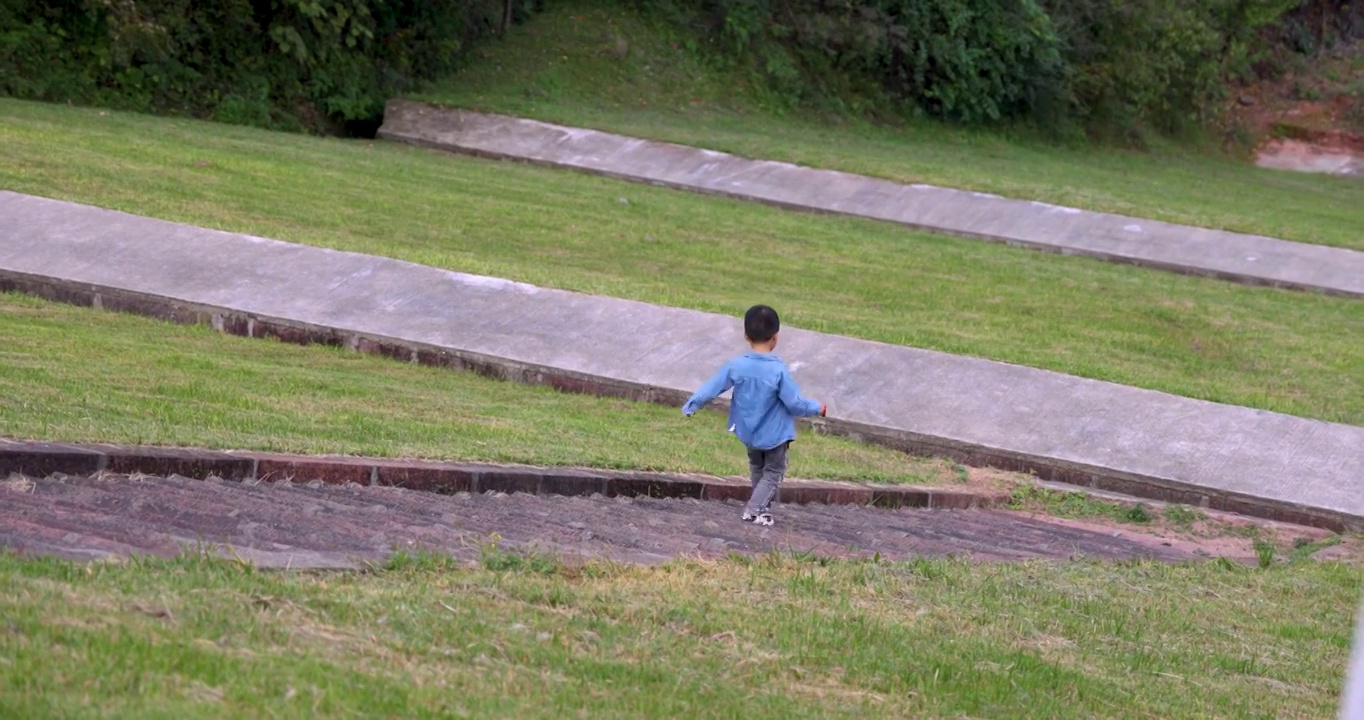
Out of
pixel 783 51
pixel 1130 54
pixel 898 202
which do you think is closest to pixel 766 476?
pixel 898 202

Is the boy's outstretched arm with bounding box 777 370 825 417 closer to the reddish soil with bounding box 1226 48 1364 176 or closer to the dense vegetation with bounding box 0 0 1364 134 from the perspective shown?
the dense vegetation with bounding box 0 0 1364 134

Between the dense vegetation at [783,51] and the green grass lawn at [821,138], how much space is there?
27.9 inches

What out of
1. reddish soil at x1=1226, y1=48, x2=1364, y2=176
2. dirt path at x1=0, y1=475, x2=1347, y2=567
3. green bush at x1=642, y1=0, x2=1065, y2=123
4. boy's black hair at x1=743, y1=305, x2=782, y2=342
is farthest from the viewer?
reddish soil at x1=1226, y1=48, x2=1364, y2=176

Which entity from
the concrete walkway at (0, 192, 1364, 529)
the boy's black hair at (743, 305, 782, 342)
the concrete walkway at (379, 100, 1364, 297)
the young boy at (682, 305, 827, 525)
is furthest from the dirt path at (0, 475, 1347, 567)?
the concrete walkway at (379, 100, 1364, 297)

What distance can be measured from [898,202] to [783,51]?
11.0 meters

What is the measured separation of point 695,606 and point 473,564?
77 centimetres

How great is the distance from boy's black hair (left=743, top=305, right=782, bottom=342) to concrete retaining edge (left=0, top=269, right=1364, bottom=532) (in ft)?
13.2

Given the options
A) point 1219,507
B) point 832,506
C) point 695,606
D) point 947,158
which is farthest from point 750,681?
point 947,158

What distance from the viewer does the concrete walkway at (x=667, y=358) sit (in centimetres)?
1157

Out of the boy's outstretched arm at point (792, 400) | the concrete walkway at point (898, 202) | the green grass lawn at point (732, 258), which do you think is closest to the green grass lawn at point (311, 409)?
the boy's outstretched arm at point (792, 400)

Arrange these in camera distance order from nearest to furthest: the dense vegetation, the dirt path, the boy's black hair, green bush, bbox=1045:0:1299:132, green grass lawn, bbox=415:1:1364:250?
the dirt path, the boy's black hair, the dense vegetation, green grass lawn, bbox=415:1:1364:250, green bush, bbox=1045:0:1299:132

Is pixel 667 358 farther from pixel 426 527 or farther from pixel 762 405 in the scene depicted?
pixel 426 527

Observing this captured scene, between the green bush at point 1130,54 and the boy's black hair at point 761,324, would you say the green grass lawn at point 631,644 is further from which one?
the green bush at point 1130,54

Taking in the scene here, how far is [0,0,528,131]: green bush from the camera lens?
23984 millimetres
